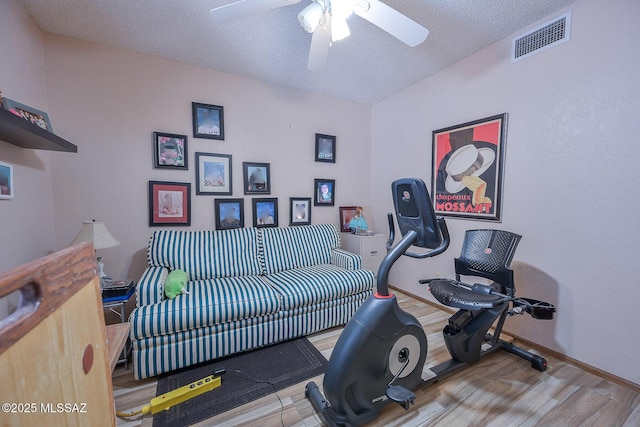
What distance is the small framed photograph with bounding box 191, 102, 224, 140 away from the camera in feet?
8.25

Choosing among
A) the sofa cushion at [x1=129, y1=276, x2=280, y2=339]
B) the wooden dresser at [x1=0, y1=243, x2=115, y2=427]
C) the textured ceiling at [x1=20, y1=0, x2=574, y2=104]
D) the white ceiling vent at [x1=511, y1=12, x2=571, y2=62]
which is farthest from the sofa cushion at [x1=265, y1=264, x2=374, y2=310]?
the white ceiling vent at [x1=511, y1=12, x2=571, y2=62]

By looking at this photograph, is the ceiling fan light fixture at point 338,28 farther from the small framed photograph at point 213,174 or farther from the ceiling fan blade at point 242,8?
the small framed photograph at point 213,174

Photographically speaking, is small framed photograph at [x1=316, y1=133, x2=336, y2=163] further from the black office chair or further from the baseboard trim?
the baseboard trim

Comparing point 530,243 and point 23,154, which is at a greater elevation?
point 23,154

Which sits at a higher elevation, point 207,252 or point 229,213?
point 229,213

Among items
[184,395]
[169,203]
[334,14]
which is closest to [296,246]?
Result: [169,203]

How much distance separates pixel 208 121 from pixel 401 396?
2796 millimetres

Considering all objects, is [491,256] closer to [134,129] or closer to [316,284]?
[316,284]

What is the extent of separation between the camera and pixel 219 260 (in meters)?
2.33

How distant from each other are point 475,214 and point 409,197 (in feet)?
4.67

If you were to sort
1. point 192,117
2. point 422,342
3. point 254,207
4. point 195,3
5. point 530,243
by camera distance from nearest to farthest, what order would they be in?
1. point 422,342
2. point 195,3
3. point 530,243
4. point 192,117
5. point 254,207

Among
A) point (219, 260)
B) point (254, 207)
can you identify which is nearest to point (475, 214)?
point (254, 207)

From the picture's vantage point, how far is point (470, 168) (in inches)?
93.7

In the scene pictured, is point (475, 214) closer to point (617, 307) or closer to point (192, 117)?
point (617, 307)
